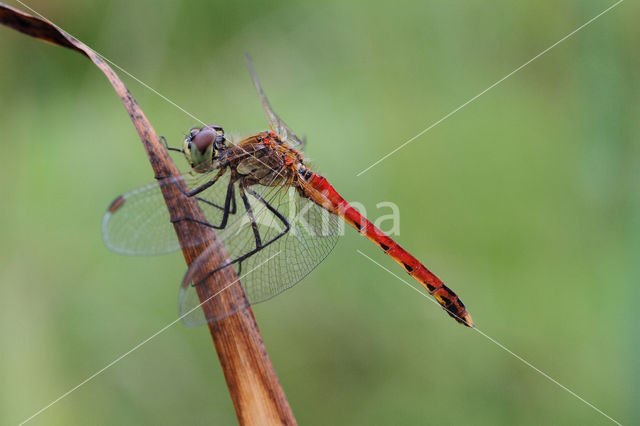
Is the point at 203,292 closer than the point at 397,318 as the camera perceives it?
Yes

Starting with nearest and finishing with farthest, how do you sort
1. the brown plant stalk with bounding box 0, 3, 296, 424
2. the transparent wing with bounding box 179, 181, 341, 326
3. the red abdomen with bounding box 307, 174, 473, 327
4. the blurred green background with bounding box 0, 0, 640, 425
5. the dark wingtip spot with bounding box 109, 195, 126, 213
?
the brown plant stalk with bounding box 0, 3, 296, 424
the dark wingtip spot with bounding box 109, 195, 126, 213
the transparent wing with bounding box 179, 181, 341, 326
the blurred green background with bounding box 0, 0, 640, 425
the red abdomen with bounding box 307, 174, 473, 327

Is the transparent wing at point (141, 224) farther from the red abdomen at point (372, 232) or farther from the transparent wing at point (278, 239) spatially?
the red abdomen at point (372, 232)

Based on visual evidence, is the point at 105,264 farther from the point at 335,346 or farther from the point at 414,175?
the point at 414,175

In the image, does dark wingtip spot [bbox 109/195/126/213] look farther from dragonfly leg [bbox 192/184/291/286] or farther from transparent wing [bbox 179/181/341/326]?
dragonfly leg [bbox 192/184/291/286]

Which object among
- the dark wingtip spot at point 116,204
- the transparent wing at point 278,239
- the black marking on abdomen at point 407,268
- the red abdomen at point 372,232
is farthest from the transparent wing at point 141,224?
the black marking on abdomen at point 407,268

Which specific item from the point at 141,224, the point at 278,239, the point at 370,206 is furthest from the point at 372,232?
the point at 141,224

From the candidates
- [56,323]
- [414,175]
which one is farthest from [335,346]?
[56,323]

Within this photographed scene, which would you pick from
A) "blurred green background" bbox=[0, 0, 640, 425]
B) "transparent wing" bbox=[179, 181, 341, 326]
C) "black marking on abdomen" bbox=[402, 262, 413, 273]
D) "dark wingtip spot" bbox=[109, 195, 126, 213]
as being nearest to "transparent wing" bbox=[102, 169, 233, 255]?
"dark wingtip spot" bbox=[109, 195, 126, 213]
